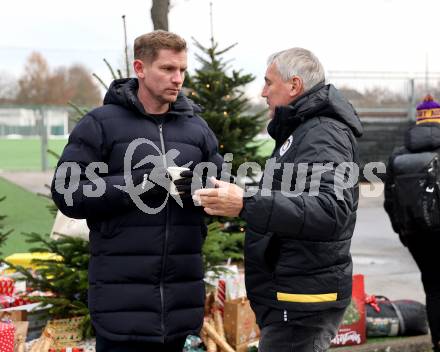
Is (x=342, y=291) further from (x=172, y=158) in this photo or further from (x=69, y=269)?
(x=69, y=269)

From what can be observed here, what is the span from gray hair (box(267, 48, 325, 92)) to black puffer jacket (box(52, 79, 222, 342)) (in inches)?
24.8

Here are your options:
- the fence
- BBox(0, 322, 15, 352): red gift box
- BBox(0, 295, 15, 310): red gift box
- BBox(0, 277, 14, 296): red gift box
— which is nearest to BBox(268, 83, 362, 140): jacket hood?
BBox(0, 322, 15, 352): red gift box

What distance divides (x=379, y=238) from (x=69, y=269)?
8702mm

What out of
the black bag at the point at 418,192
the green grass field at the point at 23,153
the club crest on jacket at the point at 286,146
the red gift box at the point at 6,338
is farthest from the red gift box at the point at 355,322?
the green grass field at the point at 23,153

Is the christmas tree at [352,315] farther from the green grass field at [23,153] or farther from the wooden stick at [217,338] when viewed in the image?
the green grass field at [23,153]

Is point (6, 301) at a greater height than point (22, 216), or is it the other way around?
point (6, 301)

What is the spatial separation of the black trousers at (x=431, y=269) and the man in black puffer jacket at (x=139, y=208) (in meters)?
2.43

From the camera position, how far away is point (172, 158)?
312 cm

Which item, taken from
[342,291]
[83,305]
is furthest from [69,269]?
[342,291]

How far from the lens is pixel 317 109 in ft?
8.93

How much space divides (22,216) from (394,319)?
37.0 feet

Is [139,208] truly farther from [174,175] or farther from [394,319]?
[394,319]

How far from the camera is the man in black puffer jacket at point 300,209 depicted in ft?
8.33

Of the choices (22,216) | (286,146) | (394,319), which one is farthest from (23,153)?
(286,146)
